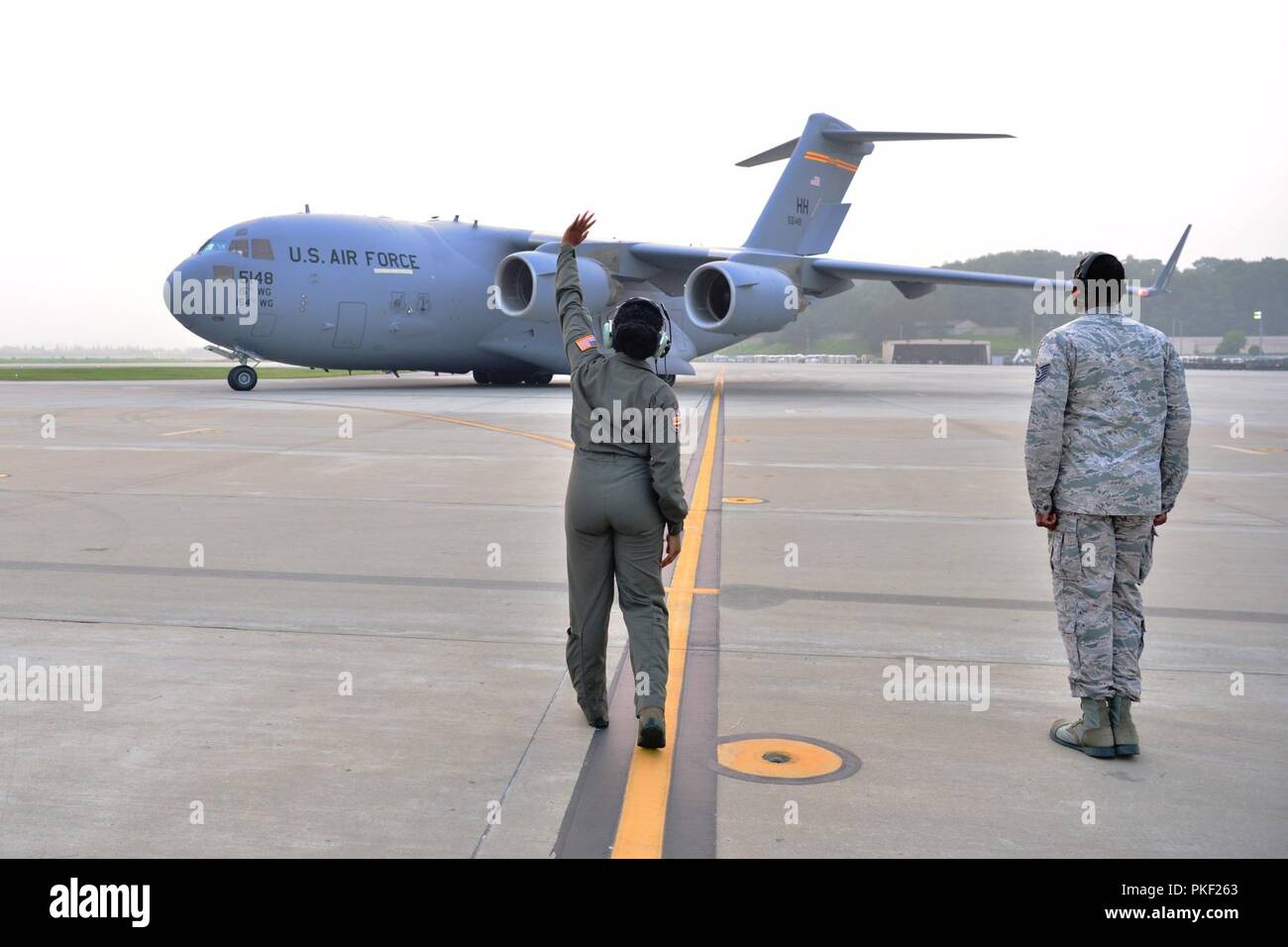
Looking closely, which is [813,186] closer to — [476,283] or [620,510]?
[476,283]

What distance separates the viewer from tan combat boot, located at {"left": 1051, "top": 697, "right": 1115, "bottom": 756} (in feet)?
12.0

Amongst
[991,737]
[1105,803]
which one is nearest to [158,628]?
[991,737]

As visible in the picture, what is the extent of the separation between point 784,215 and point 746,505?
21.1 meters

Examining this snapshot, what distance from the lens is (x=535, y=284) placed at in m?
23.8

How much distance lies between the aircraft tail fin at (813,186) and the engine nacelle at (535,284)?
5.66 metres

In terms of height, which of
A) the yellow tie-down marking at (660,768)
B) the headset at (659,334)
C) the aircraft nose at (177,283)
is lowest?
the yellow tie-down marking at (660,768)

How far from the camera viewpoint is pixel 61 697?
4047 millimetres

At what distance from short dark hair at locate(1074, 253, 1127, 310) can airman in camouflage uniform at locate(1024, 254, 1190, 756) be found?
0.5 inches

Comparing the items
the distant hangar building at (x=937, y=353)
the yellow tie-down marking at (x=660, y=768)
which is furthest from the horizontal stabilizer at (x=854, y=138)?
the distant hangar building at (x=937, y=353)

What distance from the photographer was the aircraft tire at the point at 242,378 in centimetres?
2448

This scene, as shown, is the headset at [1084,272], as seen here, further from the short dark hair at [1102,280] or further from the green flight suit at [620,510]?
the green flight suit at [620,510]

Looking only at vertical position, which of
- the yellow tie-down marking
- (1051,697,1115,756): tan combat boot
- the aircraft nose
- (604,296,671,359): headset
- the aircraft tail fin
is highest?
the aircraft tail fin

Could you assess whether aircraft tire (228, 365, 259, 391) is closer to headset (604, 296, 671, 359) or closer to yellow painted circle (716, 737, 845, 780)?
headset (604, 296, 671, 359)

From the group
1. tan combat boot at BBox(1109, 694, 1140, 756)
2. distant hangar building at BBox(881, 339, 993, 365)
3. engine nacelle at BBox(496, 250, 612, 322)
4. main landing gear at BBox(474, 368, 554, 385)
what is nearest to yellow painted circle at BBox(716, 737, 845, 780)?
tan combat boot at BBox(1109, 694, 1140, 756)
